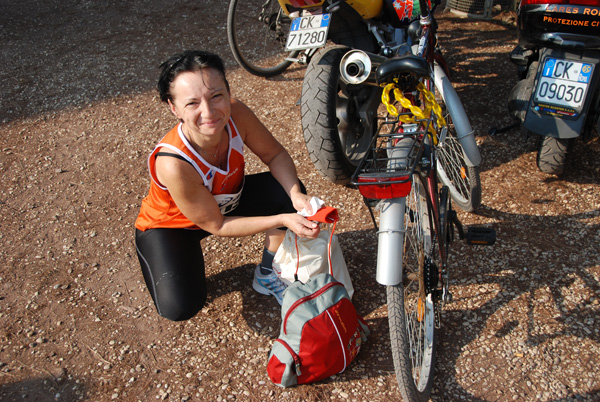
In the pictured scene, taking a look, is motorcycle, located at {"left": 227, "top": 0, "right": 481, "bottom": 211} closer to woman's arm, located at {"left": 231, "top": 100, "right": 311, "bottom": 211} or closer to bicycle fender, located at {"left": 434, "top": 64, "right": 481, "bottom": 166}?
bicycle fender, located at {"left": 434, "top": 64, "right": 481, "bottom": 166}

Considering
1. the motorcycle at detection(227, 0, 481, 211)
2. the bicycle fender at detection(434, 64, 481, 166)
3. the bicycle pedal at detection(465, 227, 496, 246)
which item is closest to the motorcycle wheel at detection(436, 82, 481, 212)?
the motorcycle at detection(227, 0, 481, 211)

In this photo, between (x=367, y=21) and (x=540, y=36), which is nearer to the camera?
(x=540, y=36)

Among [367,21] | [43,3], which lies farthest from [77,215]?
[43,3]

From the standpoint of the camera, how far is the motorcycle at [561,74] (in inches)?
114

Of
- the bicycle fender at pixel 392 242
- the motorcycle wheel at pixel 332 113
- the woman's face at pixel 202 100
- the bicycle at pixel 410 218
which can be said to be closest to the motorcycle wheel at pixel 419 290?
the bicycle at pixel 410 218

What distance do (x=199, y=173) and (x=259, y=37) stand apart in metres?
3.82

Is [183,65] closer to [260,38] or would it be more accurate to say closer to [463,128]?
[463,128]

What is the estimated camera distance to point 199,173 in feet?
7.41

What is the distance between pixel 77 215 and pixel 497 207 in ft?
9.44

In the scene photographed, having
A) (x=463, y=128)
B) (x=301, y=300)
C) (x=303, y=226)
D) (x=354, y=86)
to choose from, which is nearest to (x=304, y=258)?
(x=301, y=300)

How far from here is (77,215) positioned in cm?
350

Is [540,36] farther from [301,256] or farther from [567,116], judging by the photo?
[301,256]

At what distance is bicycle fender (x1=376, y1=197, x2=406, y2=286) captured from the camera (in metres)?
1.74

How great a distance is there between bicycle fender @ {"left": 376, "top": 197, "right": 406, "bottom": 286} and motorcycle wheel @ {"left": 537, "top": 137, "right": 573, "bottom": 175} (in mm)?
1933
